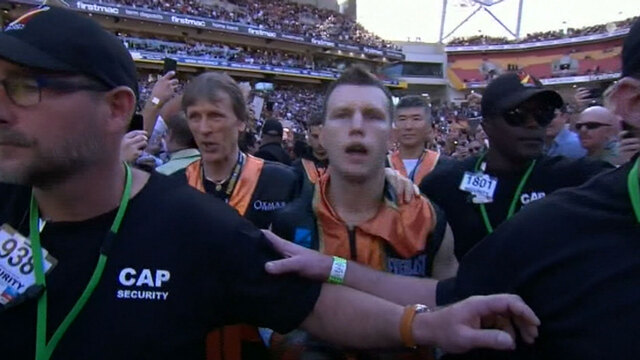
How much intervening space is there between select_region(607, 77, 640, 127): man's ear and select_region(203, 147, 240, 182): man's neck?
2.28 metres

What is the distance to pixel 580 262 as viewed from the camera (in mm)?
1509

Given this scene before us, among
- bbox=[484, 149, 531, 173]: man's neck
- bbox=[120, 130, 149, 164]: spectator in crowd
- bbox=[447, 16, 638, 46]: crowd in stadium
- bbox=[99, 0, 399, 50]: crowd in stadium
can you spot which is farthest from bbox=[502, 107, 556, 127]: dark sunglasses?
bbox=[447, 16, 638, 46]: crowd in stadium

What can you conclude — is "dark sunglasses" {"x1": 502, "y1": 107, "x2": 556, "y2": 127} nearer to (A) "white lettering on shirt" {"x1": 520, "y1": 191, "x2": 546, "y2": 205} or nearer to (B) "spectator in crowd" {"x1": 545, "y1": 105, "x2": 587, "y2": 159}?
(A) "white lettering on shirt" {"x1": 520, "y1": 191, "x2": 546, "y2": 205}

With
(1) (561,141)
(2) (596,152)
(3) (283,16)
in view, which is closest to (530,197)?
(2) (596,152)

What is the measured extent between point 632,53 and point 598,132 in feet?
12.0

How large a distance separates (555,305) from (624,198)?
353 millimetres

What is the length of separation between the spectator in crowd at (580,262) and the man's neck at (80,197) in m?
0.55

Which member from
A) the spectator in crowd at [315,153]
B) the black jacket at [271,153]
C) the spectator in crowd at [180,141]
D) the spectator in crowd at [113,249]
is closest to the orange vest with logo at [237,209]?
the spectator in crowd at [180,141]

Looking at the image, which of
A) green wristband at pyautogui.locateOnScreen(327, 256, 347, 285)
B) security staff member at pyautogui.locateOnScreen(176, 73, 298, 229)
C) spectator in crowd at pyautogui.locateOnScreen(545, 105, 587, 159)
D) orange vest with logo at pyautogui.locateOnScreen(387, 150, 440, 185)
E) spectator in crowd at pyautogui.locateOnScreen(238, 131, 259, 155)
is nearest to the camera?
green wristband at pyautogui.locateOnScreen(327, 256, 347, 285)

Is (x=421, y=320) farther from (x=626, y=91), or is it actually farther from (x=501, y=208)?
(x=501, y=208)

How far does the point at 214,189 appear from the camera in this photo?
3.29m

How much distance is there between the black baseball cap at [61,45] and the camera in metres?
1.47

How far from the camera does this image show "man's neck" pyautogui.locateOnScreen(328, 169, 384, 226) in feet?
8.07

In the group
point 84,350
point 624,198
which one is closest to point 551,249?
point 624,198
